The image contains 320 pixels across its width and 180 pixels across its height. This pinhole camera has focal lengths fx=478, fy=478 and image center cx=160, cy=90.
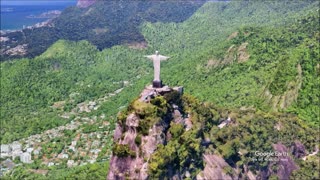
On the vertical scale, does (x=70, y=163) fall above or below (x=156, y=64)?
below

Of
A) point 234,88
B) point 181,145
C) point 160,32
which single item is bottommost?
point 160,32

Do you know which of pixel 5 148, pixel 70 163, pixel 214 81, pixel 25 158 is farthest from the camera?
pixel 214 81

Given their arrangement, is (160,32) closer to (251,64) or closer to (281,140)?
(251,64)

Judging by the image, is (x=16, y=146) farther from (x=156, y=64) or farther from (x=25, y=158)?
(x=156, y=64)

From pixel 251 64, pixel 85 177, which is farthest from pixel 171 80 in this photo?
pixel 85 177

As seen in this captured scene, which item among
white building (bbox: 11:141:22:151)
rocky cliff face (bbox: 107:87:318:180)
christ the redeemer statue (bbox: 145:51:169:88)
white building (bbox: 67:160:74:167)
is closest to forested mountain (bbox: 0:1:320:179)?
rocky cliff face (bbox: 107:87:318:180)

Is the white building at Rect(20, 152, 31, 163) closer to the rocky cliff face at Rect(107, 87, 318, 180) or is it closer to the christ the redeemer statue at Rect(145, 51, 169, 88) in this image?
the rocky cliff face at Rect(107, 87, 318, 180)

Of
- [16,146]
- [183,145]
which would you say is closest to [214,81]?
[16,146]

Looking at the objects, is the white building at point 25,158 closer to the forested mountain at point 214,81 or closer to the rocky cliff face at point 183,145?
the forested mountain at point 214,81

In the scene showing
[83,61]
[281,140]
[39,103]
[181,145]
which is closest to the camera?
[181,145]
